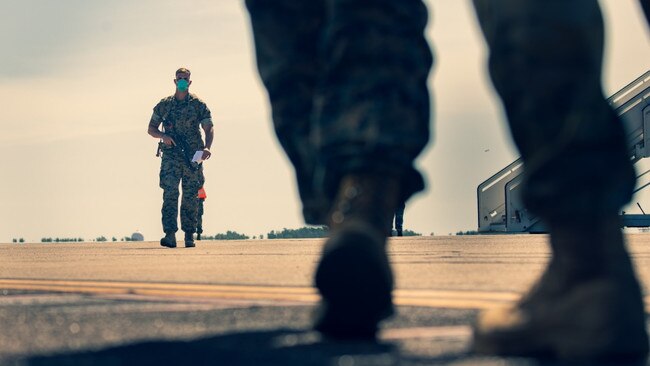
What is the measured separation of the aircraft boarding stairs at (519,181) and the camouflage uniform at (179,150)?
857 cm

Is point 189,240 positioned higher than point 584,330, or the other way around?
point 189,240

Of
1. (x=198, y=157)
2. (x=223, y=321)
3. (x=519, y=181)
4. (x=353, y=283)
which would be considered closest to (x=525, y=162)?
(x=353, y=283)

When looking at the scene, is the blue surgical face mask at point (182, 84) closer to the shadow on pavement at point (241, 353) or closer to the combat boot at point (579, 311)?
the shadow on pavement at point (241, 353)

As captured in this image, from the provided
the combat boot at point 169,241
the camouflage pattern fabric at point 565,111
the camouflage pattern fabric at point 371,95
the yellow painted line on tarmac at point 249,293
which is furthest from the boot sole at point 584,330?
the combat boot at point 169,241

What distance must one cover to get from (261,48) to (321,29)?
15 cm

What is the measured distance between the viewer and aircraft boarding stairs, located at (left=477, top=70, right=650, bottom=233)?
78.3ft

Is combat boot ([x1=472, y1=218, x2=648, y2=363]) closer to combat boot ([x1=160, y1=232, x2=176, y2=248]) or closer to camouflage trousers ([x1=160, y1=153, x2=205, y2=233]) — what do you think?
combat boot ([x1=160, y1=232, x2=176, y2=248])

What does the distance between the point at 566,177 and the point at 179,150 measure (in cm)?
1258

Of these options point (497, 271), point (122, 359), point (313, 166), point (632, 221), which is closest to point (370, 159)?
point (313, 166)

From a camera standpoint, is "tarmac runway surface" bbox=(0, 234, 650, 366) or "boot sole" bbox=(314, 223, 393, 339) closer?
"tarmac runway surface" bbox=(0, 234, 650, 366)

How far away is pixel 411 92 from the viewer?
8.75 feet

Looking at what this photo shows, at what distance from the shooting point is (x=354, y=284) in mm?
2322

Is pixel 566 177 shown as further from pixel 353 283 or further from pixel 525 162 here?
pixel 353 283

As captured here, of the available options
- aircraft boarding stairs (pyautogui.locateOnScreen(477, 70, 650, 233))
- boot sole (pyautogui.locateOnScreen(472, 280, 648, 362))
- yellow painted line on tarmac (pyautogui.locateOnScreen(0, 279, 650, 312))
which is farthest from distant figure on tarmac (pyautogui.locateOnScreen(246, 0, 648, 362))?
aircraft boarding stairs (pyautogui.locateOnScreen(477, 70, 650, 233))
